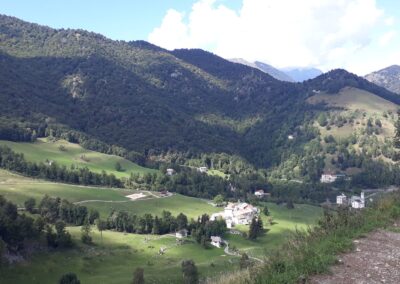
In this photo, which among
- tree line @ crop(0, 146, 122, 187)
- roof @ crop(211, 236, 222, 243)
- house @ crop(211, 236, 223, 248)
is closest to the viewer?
house @ crop(211, 236, 223, 248)

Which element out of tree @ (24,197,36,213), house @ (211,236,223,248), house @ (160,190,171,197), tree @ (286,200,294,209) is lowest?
house @ (211,236,223,248)

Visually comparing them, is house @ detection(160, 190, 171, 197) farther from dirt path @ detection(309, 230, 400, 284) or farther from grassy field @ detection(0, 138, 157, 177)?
dirt path @ detection(309, 230, 400, 284)

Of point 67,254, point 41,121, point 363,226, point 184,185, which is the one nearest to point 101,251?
point 67,254

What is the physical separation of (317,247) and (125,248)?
221ft

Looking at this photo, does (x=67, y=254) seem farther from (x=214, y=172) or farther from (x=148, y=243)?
(x=214, y=172)

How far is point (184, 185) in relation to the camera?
14400 centimetres

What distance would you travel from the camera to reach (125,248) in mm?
78375

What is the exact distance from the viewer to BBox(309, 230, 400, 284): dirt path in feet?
42.0

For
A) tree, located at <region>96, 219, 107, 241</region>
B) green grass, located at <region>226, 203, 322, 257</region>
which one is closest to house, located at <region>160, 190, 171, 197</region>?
green grass, located at <region>226, 203, 322, 257</region>

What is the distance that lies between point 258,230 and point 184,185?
169 feet

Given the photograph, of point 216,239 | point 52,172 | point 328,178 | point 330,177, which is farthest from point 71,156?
point 330,177

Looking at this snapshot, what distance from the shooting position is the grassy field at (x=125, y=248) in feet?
200

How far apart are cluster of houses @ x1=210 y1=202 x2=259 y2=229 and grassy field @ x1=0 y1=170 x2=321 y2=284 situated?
358cm

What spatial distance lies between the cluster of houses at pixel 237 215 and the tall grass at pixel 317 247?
84081mm
